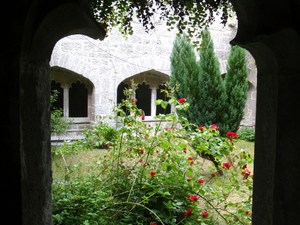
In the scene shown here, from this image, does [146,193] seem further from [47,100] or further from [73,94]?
[73,94]

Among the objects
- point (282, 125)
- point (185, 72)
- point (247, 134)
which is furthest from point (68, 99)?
point (282, 125)

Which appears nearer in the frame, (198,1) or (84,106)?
(198,1)

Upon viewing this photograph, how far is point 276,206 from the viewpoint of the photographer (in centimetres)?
101

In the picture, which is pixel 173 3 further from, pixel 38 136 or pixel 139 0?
pixel 38 136

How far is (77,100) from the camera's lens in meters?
8.54

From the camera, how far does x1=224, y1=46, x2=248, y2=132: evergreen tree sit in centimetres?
630

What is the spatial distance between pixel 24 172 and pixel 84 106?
7752mm

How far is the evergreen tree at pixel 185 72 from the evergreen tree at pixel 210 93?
158 millimetres

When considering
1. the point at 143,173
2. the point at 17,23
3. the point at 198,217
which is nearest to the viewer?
the point at 17,23

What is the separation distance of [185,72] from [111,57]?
2172 millimetres

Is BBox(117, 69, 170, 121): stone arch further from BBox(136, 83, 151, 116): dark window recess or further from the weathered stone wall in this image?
the weathered stone wall

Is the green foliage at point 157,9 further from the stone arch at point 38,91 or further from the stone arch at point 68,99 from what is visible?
the stone arch at point 68,99

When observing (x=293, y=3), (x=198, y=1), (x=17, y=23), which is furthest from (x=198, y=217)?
(x=17, y=23)

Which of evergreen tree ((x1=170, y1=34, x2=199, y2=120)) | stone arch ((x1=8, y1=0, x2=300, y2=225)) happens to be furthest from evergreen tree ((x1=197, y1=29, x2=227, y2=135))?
stone arch ((x1=8, y1=0, x2=300, y2=225))
